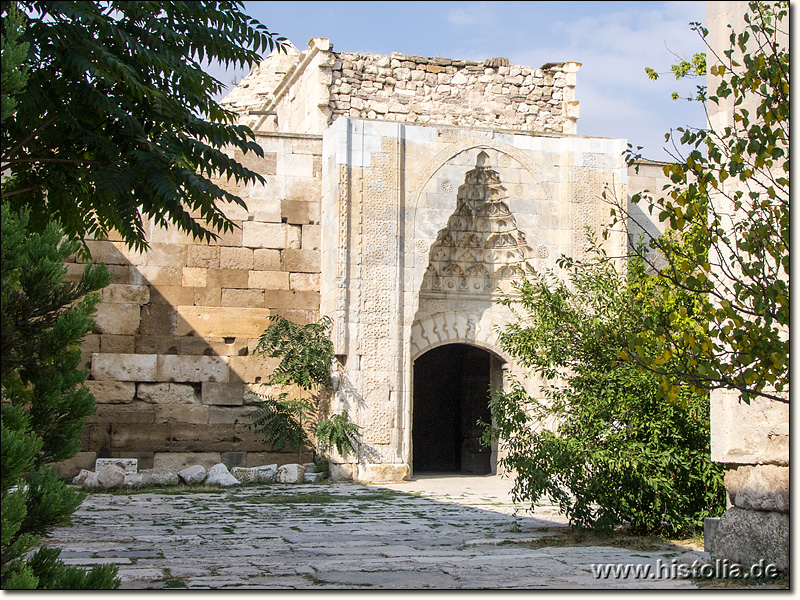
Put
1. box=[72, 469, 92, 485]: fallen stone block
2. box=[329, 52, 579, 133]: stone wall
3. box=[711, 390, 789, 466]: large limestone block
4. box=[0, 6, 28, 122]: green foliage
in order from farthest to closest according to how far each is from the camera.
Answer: box=[329, 52, 579, 133]: stone wall < box=[72, 469, 92, 485]: fallen stone block < box=[711, 390, 789, 466]: large limestone block < box=[0, 6, 28, 122]: green foliage

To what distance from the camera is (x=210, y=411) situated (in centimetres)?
1427

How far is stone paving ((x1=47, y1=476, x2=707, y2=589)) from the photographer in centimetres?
609

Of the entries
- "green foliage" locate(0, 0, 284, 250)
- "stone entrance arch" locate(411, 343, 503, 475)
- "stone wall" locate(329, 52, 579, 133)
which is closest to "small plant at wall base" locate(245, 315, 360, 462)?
"stone wall" locate(329, 52, 579, 133)

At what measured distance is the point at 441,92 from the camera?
651 inches

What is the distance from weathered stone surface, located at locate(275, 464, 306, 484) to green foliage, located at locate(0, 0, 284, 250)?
7.45 m

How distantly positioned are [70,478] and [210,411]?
210 centimetres

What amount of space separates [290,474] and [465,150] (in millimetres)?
5372

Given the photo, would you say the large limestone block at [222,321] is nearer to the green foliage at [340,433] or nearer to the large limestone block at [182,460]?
the large limestone block at [182,460]

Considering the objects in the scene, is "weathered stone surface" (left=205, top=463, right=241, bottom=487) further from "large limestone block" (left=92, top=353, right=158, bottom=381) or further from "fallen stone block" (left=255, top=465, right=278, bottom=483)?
"large limestone block" (left=92, top=353, right=158, bottom=381)

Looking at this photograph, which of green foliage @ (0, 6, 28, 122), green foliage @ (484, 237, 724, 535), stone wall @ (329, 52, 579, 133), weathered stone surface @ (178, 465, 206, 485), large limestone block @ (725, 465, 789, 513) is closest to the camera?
green foliage @ (0, 6, 28, 122)

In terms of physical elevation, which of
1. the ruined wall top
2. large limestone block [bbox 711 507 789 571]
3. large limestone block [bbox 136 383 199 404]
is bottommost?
large limestone block [bbox 711 507 789 571]

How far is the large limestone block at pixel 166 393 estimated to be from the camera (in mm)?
14047

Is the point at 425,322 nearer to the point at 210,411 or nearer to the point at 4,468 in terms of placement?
the point at 210,411

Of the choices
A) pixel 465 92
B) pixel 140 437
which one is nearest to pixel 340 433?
pixel 140 437
